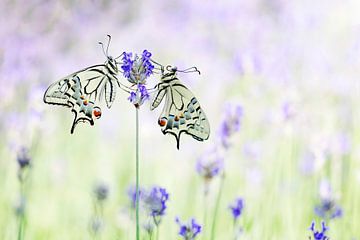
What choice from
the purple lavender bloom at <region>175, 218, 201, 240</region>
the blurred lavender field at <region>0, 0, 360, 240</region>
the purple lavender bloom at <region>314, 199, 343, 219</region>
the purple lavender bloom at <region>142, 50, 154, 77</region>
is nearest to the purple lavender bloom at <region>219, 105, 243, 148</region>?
the blurred lavender field at <region>0, 0, 360, 240</region>

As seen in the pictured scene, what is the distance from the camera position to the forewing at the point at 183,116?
0.85 metres

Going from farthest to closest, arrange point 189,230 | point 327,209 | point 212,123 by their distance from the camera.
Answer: point 212,123, point 327,209, point 189,230

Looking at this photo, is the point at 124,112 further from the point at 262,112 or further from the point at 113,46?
the point at 262,112

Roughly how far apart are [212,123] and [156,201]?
2.02 metres

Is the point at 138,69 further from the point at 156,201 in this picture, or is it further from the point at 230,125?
the point at 230,125

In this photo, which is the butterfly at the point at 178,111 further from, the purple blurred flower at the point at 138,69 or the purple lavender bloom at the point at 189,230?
the purple lavender bloom at the point at 189,230

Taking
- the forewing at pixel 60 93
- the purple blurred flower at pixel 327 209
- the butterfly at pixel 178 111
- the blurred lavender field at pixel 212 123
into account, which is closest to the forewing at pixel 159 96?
the butterfly at pixel 178 111

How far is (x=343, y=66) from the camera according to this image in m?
3.00

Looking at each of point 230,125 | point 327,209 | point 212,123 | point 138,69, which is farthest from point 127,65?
point 212,123

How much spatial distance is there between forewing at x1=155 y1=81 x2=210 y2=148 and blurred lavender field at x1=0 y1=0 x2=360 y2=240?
11.7 inches

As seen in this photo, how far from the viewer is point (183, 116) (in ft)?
2.86

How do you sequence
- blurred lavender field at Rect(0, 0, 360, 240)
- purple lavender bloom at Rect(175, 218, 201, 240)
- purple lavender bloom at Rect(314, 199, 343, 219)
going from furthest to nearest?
blurred lavender field at Rect(0, 0, 360, 240), purple lavender bloom at Rect(314, 199, 343, 219), purple lavender bloom at Rect(175, 218, 201, 240)

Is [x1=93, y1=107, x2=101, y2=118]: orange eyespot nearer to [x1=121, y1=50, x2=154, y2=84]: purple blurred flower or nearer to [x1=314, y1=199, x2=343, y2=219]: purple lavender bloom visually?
[x1=121, y1=50, x2=154, y2=84]: purple blurred flower

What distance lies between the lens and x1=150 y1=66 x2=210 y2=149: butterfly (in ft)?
2.79
